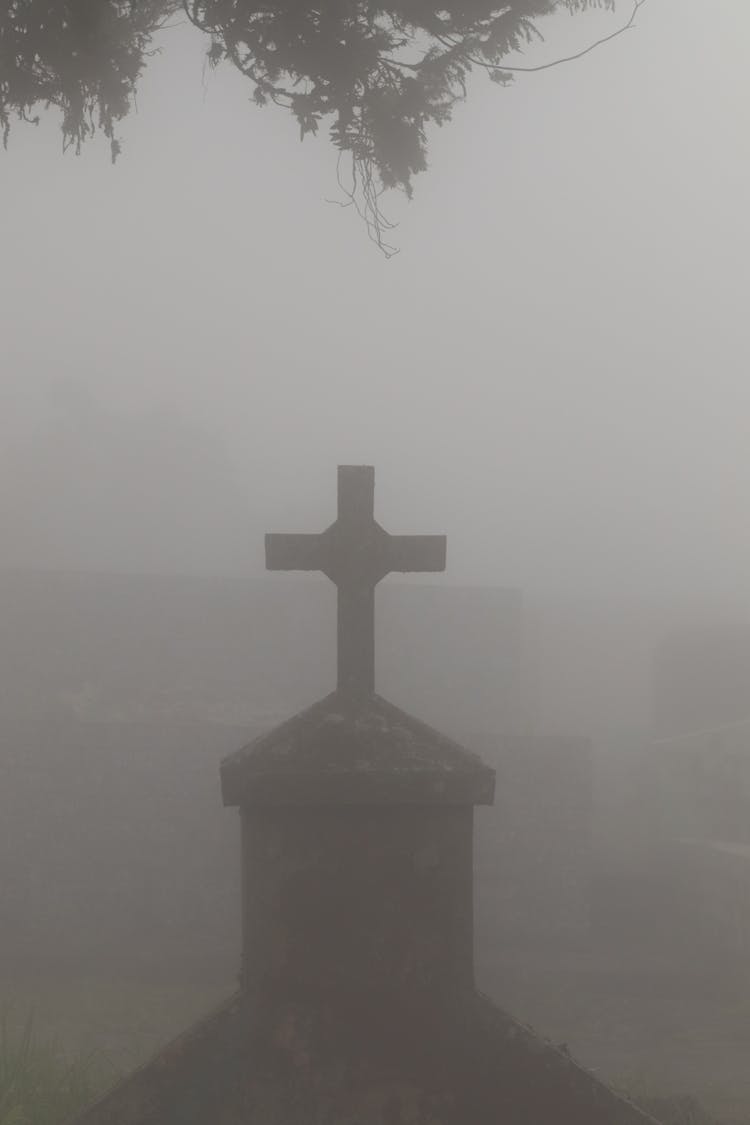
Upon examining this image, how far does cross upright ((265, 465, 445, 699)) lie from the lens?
168 inches

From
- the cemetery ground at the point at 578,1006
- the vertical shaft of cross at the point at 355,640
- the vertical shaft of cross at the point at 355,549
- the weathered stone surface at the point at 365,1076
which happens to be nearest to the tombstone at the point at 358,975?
the weathered stone surface at the point at 365,1076

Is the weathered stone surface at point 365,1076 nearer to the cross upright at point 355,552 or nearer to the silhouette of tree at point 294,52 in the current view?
the cross upright at point 355,552

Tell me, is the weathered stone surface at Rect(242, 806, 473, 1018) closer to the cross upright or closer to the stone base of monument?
the stone base of monument

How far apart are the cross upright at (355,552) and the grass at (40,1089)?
2270mm

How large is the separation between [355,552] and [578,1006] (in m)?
15.3

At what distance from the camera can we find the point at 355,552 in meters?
4.32

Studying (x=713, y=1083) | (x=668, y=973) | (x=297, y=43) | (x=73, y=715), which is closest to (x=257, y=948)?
(x=297, y=43)

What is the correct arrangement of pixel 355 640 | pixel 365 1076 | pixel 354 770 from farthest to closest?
pixel 355 640 < pixel 354 770 < pixel 365 1076

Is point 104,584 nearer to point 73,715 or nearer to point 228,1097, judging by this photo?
point 73,715

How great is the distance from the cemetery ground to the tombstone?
8.98 meters

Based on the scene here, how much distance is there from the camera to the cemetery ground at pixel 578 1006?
46.7 ft

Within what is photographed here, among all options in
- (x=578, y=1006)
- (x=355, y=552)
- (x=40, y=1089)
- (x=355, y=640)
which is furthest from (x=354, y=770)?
(x=578, y=1006)

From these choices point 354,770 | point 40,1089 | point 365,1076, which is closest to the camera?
point 365,1076

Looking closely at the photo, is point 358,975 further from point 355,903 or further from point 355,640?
point 355,640
